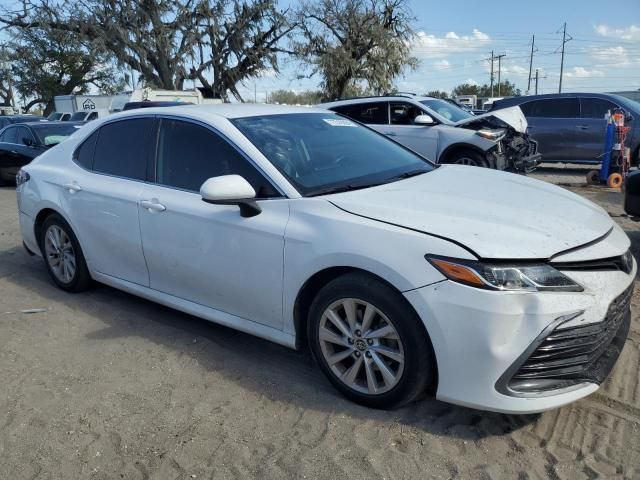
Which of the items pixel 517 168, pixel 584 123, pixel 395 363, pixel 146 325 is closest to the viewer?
pixel 395 363

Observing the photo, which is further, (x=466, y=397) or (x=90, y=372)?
(x=90, y=372)

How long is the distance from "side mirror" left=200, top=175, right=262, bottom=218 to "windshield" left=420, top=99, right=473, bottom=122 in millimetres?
7770

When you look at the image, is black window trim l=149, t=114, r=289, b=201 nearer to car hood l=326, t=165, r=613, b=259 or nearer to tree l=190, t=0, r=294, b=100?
car hood l=326, t=165, r=613, b=259

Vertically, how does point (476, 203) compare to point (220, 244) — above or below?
above

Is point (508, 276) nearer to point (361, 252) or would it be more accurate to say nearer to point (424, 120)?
point (361, 252)

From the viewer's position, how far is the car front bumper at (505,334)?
254cm

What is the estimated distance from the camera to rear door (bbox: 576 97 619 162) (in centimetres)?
1168

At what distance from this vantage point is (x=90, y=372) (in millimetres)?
3590

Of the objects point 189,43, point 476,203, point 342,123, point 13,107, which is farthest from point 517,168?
point 13,107

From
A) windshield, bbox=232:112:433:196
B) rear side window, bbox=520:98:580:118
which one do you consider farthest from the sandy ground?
rear side window, bbox=520:98:580:118

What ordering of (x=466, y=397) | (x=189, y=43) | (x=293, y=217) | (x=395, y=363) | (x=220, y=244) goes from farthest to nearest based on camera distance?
(x=189, y=43) → (x=220, y=244) → (x=293, y=217) → (x=395, y=363) → (x=466, y=397)

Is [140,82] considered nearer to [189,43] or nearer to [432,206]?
[189,43]

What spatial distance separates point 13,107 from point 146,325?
62575mm

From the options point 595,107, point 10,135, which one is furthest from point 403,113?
point 10,135
